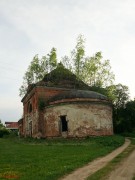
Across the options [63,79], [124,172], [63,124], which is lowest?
[124,172]

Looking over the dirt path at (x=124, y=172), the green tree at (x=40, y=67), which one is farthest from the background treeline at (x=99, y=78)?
the dirt path at (x=124, y=172)

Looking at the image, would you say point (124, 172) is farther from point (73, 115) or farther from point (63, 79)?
point (63, 79)

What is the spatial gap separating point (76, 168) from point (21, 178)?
293cm

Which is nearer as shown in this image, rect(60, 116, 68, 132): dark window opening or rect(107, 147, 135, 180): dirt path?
rect(107, 147, 135, 180): dirt path

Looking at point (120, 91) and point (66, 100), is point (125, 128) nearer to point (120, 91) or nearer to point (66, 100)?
point (120, 91)

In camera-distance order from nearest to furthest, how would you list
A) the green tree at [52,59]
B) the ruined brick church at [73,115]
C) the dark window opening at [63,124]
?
the ruined brick church at [73,115] → the dark window opening at [63,124] → the green tree at [52,59]

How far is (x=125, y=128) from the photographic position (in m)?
44.6

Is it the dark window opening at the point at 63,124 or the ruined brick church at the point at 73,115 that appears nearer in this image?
the ruined brick church at the point at 73,115

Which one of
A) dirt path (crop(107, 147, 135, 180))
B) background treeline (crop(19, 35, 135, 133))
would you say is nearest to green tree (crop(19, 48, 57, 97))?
background treeline (crop(19, 35, 135, 133))

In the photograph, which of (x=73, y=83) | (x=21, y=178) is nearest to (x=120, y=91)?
(x=73, y=83)

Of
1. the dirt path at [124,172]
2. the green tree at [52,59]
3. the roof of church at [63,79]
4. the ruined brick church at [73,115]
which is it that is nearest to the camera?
the dirt path at [124,172]

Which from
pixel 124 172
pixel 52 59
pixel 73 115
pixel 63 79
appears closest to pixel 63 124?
pixel 73 115

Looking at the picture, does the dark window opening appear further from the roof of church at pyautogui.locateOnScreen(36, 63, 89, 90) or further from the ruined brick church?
the roof of church at pyautogui.locateOnScreen(36, 63, 89, 90)

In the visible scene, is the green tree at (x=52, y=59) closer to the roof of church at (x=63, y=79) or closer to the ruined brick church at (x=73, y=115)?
the roof of church at (x=63, y=79)
